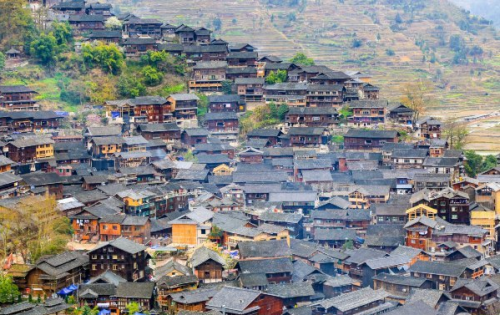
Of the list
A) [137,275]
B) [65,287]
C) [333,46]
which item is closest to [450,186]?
[137,275]

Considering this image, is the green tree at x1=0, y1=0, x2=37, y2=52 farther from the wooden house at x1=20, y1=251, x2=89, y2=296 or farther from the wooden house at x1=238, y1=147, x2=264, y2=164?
the wooden house at x1=20, y1=251, x2=89, y2=296

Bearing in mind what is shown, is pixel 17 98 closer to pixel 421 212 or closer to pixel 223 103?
pixel 223 103

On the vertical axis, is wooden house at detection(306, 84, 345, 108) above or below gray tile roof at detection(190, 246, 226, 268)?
above

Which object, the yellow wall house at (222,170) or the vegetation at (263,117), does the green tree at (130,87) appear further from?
the yellow wall house at (222,170)

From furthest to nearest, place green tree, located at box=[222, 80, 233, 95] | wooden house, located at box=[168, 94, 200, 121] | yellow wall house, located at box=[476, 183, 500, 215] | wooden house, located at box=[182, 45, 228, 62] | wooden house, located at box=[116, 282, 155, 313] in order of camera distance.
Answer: wooden house, located at box=[182, 45, 228, 62]
green tree, located at box=[222, 80, 233, 95]
wooden house, located at box=[168, 94, 200, 121]
yellow wall house, located at box=[476, 183, 500, 215]
wooden house, located at box=[116, 282, 155, 313]

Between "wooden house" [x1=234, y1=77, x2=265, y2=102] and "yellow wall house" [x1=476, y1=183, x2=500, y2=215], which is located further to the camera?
"wooden house" [x1=234, y1=77, x2=265, y2=102]

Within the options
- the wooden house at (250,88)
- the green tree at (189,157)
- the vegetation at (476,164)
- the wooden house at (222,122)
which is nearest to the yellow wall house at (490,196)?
the vegetation at (476,164)

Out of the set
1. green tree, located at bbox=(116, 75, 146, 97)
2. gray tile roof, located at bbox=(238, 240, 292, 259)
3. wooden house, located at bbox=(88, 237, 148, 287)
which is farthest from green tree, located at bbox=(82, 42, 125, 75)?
wooden house, located at bbox=(88, 237, 148, 287)
